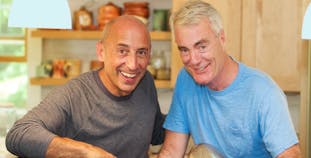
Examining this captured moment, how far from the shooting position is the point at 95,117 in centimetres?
196

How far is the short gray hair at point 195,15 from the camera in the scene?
1.78 meters

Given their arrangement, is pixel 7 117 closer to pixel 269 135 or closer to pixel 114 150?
pixel 114 150

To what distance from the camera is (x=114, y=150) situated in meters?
1.98

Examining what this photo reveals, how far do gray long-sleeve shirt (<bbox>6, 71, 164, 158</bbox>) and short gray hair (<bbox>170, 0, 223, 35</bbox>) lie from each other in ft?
1.31

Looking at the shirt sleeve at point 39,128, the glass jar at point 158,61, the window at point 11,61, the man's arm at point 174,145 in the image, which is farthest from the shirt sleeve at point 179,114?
the window at point 11,61

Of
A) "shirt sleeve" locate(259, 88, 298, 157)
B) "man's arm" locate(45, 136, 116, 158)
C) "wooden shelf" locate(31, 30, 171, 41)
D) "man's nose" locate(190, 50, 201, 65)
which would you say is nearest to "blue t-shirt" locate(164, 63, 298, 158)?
"shirt sleeve" locate(259, 88, 298, 157)

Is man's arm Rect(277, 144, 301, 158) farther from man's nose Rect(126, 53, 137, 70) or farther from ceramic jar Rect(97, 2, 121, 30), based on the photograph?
ceramic jar Rect(97, 2, 121, 30)

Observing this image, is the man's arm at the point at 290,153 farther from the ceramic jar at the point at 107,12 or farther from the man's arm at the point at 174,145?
the ceramic jar at the point at 107,12

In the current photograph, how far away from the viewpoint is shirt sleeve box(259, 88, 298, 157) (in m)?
1.73

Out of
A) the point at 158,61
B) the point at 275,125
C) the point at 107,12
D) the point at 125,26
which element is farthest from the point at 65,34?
the point at 275,125

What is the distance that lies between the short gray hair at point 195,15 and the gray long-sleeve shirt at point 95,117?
398 mm

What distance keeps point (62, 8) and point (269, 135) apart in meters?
0.95

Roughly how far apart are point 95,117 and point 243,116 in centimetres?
53

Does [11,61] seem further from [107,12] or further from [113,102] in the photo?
[113,102]
